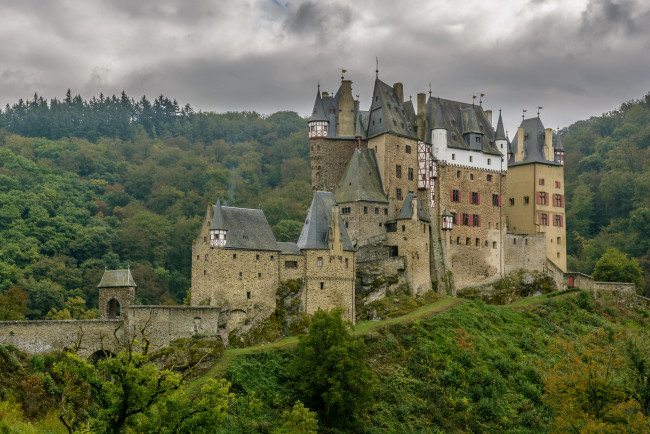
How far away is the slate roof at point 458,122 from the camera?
66875 millimetres

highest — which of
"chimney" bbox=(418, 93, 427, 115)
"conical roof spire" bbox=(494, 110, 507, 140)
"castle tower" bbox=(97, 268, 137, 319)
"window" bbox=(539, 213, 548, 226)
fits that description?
"chimney" bbox=(418, 93, 427, 115)

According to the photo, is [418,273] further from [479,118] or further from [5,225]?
[5,225]

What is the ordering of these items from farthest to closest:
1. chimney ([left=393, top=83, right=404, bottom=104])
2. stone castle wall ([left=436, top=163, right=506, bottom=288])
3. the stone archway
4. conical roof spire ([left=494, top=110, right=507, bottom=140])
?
conical roof spire ([left=494, top=110, right=507, bottom=140]) < chimney ([left=393, top=83, right=404, bottom=104]) < stone castle wall ([left=436, top=163, right=506, bottom=288]) < the stone archway

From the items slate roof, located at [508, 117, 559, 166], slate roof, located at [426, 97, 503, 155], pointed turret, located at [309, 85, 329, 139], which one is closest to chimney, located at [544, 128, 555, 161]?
slate roof, located at [508, 117, 559, 166]

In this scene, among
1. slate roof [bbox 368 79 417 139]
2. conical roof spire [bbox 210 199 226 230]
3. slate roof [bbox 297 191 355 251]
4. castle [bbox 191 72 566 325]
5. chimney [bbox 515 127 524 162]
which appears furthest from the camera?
chimney [bbox 515 127 524 162]

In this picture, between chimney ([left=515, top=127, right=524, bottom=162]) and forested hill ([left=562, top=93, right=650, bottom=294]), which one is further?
forested hill ([left=562, top=93, right=650, bottom=294])

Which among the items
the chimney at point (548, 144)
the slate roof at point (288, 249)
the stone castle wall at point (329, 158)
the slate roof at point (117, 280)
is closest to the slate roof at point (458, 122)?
the chimney at point (548, 144)

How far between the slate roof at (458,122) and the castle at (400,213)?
0.11 meters

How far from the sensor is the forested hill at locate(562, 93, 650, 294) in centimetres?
8725

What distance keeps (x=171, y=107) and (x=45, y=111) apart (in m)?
22.5

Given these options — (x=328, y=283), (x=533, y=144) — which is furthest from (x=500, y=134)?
(x=328, y=283)

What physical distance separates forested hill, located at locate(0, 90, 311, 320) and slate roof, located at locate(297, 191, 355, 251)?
20.1 m

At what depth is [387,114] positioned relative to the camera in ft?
210

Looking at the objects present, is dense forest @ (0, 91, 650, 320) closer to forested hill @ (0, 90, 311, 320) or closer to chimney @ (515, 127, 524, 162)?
forested hill @ (0, 90, 311, 320)
